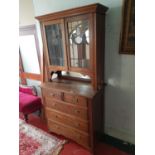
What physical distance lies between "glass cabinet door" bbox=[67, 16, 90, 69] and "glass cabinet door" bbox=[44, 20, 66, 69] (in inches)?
4.5

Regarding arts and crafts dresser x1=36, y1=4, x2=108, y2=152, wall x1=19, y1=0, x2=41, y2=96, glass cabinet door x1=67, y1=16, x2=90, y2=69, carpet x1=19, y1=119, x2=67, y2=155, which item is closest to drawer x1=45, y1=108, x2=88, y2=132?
arts and crafts dresser x1=36, y1=4, x2=108, y2=152

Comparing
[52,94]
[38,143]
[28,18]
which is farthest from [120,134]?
[28,18]

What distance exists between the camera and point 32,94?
2920 millimetres

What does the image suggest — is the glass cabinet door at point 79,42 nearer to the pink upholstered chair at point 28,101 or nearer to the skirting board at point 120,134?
the skirting board at point 120,134

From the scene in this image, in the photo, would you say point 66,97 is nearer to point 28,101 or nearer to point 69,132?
point 69,132

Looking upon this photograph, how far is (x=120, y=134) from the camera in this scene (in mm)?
2021

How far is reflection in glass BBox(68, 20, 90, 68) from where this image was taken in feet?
5.41

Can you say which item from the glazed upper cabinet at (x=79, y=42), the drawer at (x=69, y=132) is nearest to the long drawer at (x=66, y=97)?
the glazed upper cabinet at (x=79, y=42)

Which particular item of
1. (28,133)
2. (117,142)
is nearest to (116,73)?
(117,142)

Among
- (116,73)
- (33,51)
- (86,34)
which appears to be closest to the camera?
(86,34)

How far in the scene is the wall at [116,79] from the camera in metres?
1.70

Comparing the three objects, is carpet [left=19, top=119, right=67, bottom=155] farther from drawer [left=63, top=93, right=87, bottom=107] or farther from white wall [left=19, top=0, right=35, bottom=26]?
white wall [left=19, top=0, right=35, bottom=26]
